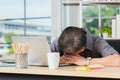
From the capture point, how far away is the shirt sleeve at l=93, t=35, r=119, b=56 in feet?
7.65

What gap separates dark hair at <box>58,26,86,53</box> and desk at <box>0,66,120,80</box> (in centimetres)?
42

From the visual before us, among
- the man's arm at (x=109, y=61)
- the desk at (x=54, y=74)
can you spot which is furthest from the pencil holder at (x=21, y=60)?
the man's arm at (x=109, y=61)

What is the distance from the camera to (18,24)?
5086mm

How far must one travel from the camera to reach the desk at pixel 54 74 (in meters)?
1.58

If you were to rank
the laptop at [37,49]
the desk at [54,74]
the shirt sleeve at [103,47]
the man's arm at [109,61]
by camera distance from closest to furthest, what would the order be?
the desk at [54,74], the laptop at [37,49], the man's arm at [109,61], the shirt sleeve at [103,47]

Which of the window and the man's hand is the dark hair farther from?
the window

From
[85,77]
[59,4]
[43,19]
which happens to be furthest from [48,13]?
[85,77]

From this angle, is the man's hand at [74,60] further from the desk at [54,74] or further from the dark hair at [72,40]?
the desk at [54,74]

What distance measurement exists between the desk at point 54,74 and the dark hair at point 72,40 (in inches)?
16.6

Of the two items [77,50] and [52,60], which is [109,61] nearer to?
[77,50]

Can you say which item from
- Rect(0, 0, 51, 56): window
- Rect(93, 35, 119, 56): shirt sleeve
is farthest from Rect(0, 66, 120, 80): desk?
Rect(0, 0, 51, 56): window

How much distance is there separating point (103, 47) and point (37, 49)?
0.67m

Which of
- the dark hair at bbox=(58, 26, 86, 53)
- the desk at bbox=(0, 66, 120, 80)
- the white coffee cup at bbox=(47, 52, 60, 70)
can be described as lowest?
the desk at bbox=(0, 66, 120, 80)

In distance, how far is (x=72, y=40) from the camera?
2145 millimetres
